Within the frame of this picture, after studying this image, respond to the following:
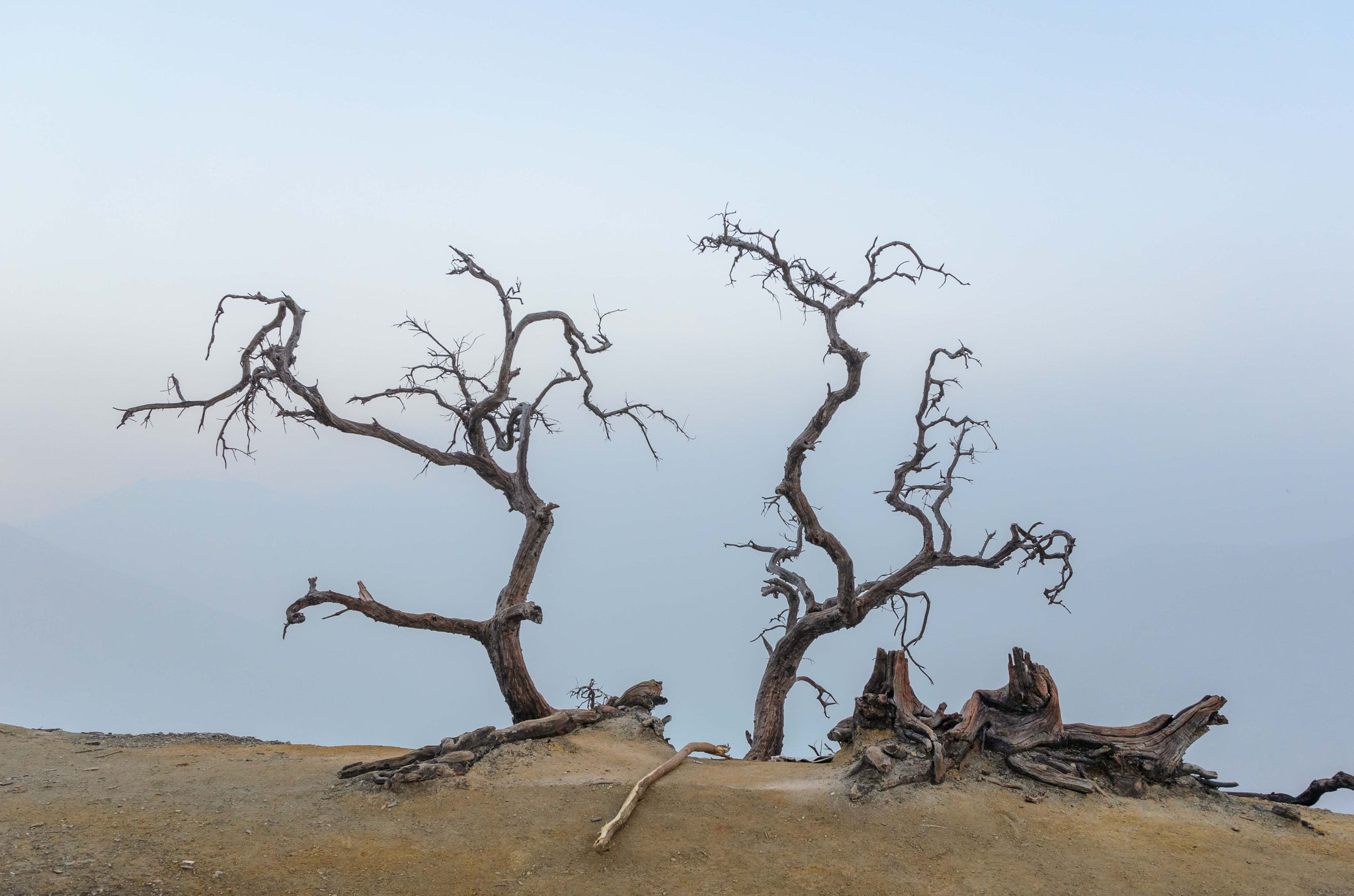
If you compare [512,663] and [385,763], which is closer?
[385,763]

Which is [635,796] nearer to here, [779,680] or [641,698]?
[641,698]

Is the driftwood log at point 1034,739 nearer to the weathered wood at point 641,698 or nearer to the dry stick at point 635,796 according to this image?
the dry stick at point 635,796

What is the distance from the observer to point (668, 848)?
660 cm

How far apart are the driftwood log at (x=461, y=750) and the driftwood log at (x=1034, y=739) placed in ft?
10.1

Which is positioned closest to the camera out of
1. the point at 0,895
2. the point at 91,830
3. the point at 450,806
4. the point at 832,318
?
the point at 0,895

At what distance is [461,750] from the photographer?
8.20 m

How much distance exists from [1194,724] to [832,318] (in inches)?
218

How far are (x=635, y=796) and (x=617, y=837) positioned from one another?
0.44 metres

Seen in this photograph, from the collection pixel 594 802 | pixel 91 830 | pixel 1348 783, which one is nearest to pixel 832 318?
pixel 594 802

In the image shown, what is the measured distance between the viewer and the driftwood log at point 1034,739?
7707 mm

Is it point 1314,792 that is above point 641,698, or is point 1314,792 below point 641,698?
below

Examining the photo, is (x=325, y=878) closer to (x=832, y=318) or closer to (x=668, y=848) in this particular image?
(x=668, y=848)

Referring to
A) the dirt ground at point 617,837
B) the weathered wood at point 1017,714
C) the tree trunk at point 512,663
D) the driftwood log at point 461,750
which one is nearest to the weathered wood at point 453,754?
the driftwood log at point 461,750

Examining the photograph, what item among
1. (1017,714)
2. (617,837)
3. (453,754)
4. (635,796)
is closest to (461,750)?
(453,754)
